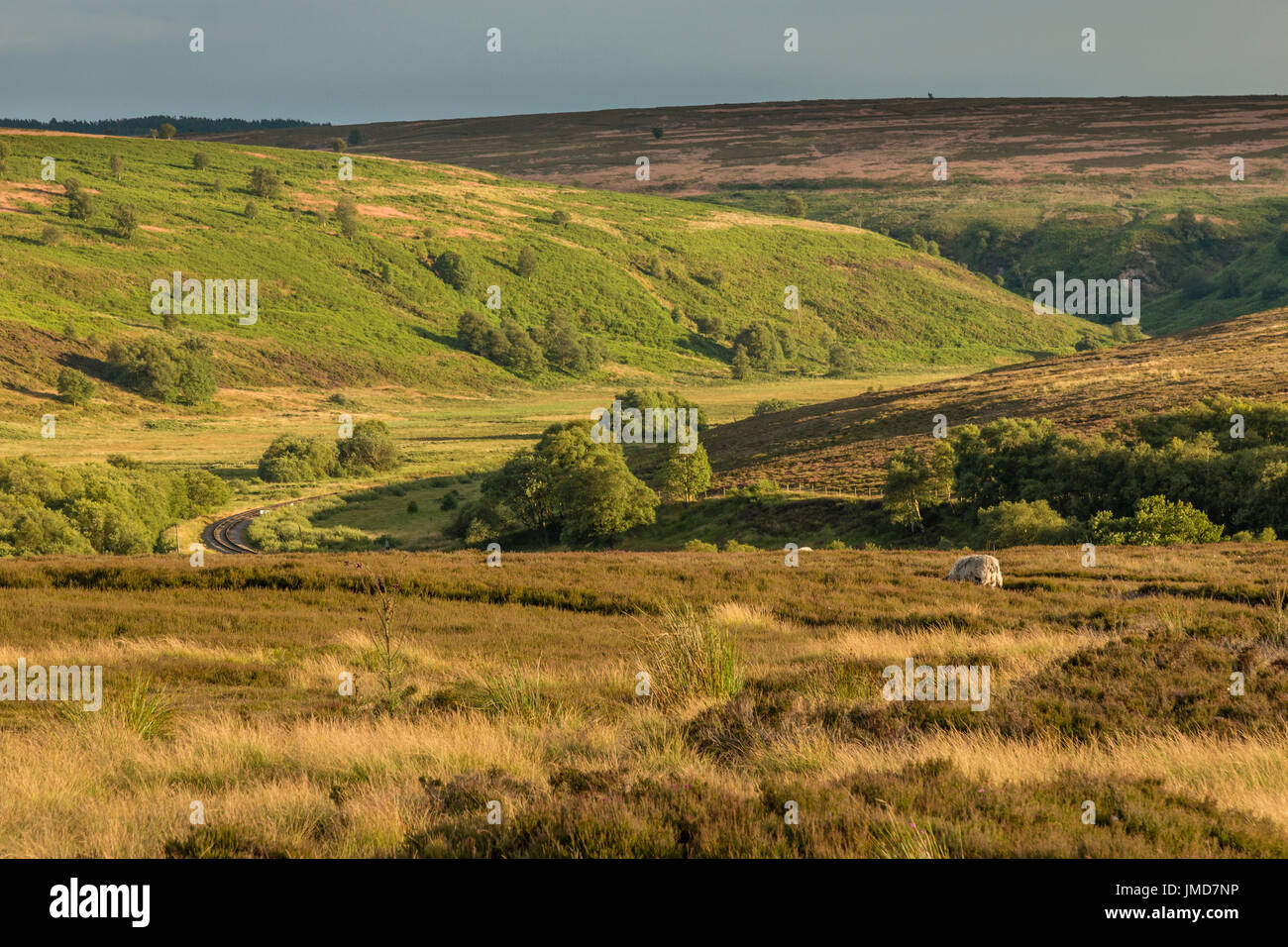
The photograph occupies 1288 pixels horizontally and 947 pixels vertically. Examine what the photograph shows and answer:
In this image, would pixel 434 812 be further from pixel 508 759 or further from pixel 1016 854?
pixel 1016 854

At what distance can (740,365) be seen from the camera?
17588 cm

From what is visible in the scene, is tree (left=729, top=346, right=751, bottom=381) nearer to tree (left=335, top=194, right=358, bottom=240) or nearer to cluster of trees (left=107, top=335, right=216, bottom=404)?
tree (left=335, top=194, right=358, bottom=240)

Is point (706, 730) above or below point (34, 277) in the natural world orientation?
below

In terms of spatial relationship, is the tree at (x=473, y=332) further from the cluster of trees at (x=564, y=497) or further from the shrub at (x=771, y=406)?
the cluster of trees at (x=564, y=497)

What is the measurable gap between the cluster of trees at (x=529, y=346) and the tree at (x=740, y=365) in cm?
2297

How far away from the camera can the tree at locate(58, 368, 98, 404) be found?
114 meters

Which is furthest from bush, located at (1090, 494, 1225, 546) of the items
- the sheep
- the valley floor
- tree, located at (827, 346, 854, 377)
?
tree, located at (827, 346, 854, 377)

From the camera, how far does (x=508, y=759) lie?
29.8ft

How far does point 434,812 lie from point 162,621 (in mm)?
17270

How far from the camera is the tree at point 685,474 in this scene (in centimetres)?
6950

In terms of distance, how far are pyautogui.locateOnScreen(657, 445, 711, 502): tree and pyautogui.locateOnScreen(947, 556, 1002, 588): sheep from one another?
40.1 meters

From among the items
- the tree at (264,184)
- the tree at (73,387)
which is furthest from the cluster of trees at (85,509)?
the tree at (264,184)
